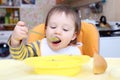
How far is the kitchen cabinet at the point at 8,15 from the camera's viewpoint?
164 inches

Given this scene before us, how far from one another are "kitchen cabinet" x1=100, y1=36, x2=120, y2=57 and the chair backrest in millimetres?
693

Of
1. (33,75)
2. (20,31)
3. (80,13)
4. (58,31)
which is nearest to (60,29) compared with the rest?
(58,31)

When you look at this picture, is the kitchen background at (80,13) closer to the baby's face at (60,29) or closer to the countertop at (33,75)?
the baby's face at (60,29)

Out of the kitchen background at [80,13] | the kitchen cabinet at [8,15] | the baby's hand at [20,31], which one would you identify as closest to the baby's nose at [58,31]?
the baby's hand at [20,31]

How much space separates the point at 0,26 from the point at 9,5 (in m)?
0.43

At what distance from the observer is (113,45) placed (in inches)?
73.8

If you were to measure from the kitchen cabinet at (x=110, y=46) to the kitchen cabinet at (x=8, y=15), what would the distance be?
263 cm

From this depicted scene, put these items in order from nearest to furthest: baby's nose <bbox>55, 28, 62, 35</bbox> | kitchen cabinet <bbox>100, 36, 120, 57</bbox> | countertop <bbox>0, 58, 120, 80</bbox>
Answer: countertop <bbox>0, 58, 120, 80</bbox>, baby's nose <bbox>55, 28, 62, 35</bbox>, kitchen cabinet <bbox>100, 36, 120, 57</bbox>

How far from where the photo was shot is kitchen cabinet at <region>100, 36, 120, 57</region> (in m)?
1.86

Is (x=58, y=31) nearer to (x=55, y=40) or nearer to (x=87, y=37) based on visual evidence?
(x=55, y=40)

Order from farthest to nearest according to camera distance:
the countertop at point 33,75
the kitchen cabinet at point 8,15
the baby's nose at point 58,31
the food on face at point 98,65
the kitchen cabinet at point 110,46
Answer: the kitchen cabinet at point 8,15 < the kitchen cabinet at point 110,46 < the baby's nose at point 58,31 < the food on face at point 98,65 < the countertop at point 33,75

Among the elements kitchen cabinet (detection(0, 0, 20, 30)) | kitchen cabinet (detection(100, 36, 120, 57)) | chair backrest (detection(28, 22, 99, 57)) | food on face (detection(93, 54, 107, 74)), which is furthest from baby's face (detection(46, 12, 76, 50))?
kitchen cabinet (detection(0, 0, 20, 30))

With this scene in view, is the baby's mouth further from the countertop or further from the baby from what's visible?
the countertop

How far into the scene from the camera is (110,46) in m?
1.88
